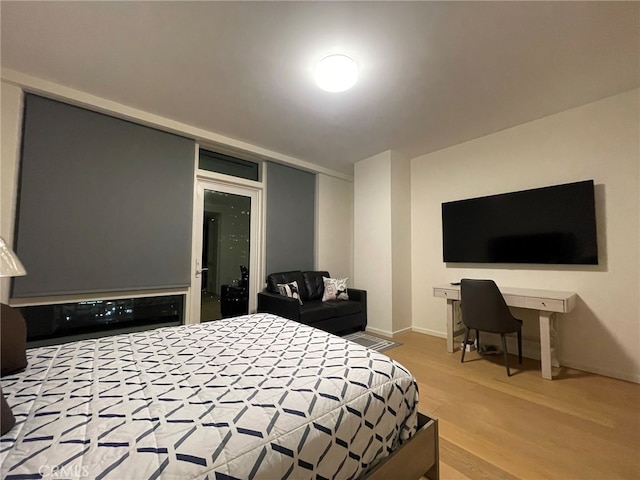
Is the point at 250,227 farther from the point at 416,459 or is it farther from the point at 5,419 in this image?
the point at 416,459

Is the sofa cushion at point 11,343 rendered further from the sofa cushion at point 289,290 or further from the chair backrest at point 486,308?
the chair backrest at point 486,308

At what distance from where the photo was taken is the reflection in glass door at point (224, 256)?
3.36m

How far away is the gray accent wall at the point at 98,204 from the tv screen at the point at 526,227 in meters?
3.47

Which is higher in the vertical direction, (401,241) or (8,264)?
(401,241)

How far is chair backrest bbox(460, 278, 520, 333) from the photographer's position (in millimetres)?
2500

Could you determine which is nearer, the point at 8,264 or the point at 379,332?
the point at 8,264

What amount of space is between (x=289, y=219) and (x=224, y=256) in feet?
3.69

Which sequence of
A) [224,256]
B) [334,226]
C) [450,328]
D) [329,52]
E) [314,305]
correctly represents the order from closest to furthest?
[329,52] < [450,328] < [314,305] < [224,256] < [334,226]


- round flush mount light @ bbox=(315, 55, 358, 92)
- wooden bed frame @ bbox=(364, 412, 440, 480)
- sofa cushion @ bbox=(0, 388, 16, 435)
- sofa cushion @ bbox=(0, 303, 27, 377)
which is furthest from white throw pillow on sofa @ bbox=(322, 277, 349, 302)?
sofa cushion @ bbox=(0, 388, 16, 435)

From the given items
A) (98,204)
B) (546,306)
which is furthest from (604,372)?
(98,204)

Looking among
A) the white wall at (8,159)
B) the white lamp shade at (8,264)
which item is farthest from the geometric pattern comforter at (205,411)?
the white wall at (8,159)

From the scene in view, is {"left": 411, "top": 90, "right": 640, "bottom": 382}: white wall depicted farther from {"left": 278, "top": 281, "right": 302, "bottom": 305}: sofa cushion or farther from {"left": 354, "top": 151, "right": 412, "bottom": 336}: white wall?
{"left": 278, "top": 281, "right": 302, "bottom": 305}: sofa cushion

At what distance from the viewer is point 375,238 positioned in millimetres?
3941

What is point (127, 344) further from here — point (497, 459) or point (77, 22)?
point (497, 459)
